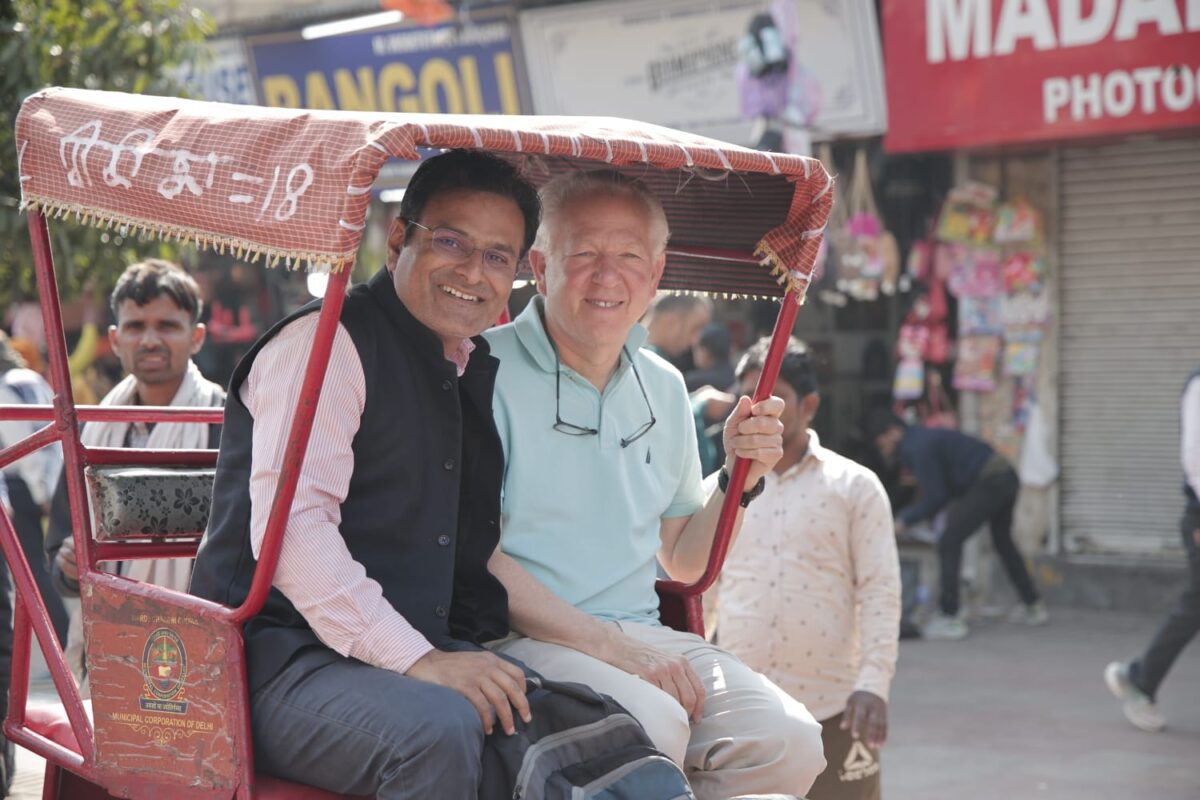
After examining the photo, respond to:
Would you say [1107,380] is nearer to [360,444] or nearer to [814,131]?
[814,131]

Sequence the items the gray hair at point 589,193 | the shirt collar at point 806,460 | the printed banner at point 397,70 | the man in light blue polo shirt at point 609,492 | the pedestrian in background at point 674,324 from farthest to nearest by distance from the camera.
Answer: the printed banner at point 397,70 < the pedestrian in background at point 674,324 < the shirt collar at point 806,460 < the gray hair at point 589,193 < the man in light blue polo shirt at point 609,492

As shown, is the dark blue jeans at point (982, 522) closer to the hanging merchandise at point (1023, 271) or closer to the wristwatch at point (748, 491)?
the hanging merchandise at point (1023, 271)

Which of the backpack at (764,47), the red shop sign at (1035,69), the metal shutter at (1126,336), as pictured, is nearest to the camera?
the red shop sign at (1035,69)

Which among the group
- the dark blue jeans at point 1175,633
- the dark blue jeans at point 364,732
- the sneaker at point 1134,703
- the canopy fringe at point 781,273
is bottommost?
the sneaker at point 1134,703

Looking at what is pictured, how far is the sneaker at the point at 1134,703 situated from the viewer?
6891mm

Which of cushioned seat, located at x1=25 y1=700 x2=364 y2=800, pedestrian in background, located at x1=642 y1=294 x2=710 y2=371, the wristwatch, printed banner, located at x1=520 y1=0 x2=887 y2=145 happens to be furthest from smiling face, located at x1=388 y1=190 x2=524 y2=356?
printed banner, located at x1=520 y1=0 x2=887 y2=145

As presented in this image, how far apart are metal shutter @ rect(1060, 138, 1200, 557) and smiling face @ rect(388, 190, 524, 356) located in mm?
7089

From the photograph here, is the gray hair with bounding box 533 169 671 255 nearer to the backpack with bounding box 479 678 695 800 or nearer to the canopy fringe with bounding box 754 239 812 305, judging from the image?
the canopy fringe with bounding box 754 239 812 305

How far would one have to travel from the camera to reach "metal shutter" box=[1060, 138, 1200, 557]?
9.05m

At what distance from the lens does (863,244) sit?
9828mm

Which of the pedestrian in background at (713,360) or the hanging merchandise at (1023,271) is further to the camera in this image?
the hanging merchandise at (1023,271)

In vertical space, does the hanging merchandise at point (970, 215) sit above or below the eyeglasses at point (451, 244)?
above

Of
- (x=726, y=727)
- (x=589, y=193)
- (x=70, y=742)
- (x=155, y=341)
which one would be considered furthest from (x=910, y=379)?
(x=70, y=742)

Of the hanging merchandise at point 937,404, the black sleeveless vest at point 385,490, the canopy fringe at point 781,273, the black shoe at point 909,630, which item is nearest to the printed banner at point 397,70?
the hanging merchandise at point 937,404
